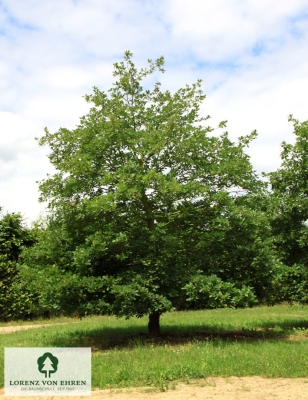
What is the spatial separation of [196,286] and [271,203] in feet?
11.2

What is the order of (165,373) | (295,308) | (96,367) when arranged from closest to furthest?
(165,373), (96,367), (295,308)

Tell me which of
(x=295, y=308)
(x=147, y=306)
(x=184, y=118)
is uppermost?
(x=184, y=118)

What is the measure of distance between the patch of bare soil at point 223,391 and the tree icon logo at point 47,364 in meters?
0.90

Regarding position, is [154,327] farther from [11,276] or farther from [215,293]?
[11,276]

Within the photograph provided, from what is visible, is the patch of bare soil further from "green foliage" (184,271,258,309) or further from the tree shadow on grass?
the tree shadow on grass

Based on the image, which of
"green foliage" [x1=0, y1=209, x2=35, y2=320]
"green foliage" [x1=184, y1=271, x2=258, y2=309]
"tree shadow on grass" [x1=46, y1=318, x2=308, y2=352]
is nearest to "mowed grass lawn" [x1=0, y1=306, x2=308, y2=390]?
"tree shadow on grass" [x1=46, y1=318, x2=308, y2=352]

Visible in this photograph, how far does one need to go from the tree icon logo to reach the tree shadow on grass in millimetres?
2116

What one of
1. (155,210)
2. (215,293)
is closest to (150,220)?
(155,210)

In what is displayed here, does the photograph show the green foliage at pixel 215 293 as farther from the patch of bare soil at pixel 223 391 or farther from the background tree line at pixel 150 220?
the patch of bare soil at pixel 223 391

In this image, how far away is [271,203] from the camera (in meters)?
12.0

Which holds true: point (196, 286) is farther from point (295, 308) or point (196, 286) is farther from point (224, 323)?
point (295, 308)

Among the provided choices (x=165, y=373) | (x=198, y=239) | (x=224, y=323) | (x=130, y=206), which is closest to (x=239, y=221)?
(x=198, y=239)

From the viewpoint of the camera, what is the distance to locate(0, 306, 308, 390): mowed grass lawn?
8.10m

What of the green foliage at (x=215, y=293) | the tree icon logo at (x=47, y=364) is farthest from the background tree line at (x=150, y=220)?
the tree icon logo at (x=47, y=364)
